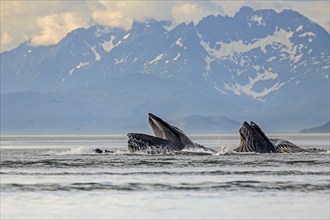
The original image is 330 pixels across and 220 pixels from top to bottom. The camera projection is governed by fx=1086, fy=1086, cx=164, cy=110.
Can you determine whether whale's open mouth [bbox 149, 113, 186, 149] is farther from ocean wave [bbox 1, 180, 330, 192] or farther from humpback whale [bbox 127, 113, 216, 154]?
ocean wave [bbox 1, 180, 330, 192]

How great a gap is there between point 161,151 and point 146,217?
184 ft

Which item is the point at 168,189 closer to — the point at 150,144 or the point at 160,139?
the point at 160,139

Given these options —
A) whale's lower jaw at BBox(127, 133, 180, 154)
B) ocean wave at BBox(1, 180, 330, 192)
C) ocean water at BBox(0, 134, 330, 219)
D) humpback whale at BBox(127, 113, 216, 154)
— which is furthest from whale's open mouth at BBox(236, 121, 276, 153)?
ocean wave at BBox(1, 180, 330, 192)

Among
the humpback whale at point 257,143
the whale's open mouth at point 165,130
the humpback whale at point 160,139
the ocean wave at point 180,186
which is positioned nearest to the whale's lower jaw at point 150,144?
the humpback whale at point 160,139

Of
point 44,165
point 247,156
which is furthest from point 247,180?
point 247,156

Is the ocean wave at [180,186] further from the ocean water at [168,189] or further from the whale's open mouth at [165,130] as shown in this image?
the whale's open mouth at [165,130]

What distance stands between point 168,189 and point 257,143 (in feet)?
146

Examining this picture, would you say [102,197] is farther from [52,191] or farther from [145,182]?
[145,182]

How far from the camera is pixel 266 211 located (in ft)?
158

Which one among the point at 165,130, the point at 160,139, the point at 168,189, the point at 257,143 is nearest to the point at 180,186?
the point at 168,189

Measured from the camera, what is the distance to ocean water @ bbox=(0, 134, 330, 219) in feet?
157

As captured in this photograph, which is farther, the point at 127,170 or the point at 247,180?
the point at 127,170

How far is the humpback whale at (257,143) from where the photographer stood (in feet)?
324

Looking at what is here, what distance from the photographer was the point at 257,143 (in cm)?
10412
